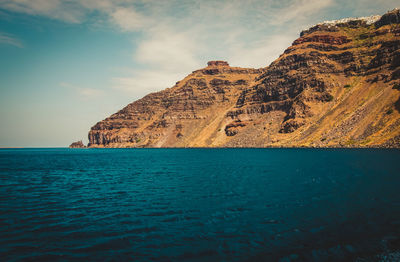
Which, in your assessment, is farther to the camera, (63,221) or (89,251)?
(63,221)

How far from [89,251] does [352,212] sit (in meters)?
→ 18.1

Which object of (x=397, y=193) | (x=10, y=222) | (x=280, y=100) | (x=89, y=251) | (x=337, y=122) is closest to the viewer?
(x=89, y=251)

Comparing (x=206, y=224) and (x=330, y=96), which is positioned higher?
(x=330, y=96)

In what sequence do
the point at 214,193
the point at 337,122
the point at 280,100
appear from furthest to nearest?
the point at 280,100 → the point at 337,122 → the point at 214,193

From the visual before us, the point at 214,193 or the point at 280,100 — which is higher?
the point at 280,100

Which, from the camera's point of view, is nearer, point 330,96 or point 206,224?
point 206,224

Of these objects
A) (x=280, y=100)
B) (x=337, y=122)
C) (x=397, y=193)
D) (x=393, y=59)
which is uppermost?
(x=393, y=59)

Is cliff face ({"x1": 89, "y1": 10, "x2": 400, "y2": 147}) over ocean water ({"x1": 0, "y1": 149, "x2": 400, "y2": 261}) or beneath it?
over

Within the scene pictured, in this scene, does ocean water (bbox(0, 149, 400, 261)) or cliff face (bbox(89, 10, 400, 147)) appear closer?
ocean water (bbox(0, 149, 400, 261))

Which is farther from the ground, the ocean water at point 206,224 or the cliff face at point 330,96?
the cliff face at point 330,96

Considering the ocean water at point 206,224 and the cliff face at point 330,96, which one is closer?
the ocean water at point 206,224

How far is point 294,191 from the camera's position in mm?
27188

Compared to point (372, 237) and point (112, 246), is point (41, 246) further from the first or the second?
Answer: point (372, 237)

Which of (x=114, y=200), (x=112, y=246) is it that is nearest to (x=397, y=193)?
(x=112, y=246)
